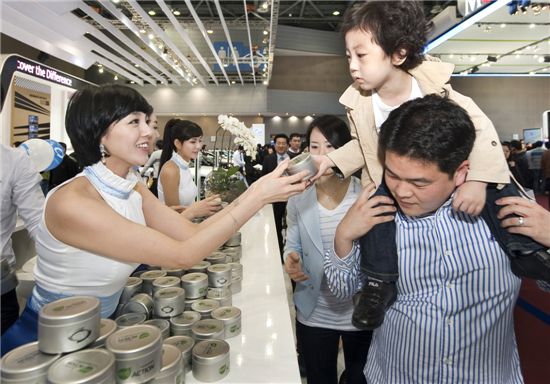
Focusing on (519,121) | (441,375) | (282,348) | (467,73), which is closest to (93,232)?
(282,348)

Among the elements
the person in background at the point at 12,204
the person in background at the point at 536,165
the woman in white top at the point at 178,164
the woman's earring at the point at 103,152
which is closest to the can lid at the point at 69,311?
the woman's earring at the point at 103,152

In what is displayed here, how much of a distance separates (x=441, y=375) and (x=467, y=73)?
14.2m

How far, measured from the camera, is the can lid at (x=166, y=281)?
4.53 feet

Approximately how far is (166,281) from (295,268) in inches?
25.3

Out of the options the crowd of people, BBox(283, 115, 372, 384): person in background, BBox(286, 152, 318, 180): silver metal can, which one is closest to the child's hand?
the crowd of people

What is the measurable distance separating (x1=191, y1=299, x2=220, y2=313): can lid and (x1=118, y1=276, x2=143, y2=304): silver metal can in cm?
25

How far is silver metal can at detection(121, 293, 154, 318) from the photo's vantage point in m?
1.29

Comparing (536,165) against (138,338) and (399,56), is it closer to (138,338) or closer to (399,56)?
(399,56)

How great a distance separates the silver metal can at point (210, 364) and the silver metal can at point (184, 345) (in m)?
0.03

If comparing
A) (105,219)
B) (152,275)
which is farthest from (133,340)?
(152,275)

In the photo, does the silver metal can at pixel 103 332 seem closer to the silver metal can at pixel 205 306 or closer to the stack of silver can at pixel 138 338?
the stack of silver can at pixel 138 338

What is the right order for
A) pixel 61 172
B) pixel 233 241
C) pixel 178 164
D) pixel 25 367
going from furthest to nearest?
pixel 61 172 → pixel 178 164 → pixel 233 241 → pixel 25 367

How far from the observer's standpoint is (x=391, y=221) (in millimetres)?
1215

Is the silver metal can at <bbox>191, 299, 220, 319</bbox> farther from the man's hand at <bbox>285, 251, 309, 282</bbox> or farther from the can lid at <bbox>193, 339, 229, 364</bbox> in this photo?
the man's hand at <bbox>285, 251, 309, 282</bbox>
